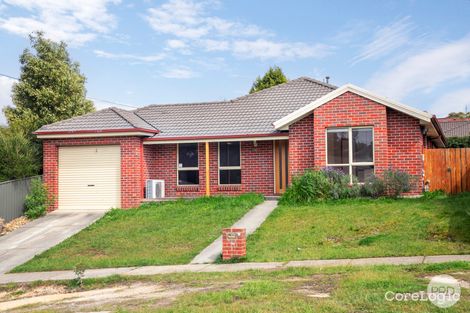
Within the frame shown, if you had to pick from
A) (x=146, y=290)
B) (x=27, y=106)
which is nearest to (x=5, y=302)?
(x=146, y=290)

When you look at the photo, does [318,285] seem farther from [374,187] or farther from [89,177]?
[89,177]

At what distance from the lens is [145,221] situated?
17.5 m

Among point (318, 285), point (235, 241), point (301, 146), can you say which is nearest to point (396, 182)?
point (301, 146)

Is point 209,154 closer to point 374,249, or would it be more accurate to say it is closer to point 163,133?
point 163,133

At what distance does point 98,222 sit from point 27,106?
12.8 meters

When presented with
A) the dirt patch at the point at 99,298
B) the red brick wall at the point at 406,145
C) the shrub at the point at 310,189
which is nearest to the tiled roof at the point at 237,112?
the shrub at the point at 310,189

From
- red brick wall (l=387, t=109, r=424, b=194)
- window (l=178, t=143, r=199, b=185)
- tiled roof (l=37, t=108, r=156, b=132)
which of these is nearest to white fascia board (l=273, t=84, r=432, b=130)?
red brick wall (l=387, t=109, r=424, b=194)

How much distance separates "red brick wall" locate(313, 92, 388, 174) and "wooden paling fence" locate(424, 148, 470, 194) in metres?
1.93

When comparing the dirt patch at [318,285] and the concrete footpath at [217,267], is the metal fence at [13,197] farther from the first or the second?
the dirt patch at [318,285]

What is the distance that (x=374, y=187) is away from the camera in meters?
17.9

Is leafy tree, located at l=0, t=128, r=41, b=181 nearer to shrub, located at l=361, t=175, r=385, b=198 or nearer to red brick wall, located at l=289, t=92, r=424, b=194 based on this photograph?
red brick wall, located at l=289, t=92, r=424, b=194

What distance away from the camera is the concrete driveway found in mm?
15277

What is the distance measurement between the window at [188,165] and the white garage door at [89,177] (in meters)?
2.60

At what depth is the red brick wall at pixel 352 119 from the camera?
18203mm
